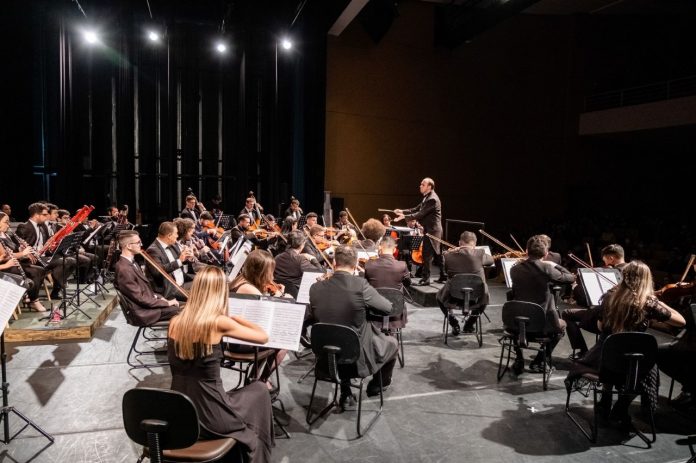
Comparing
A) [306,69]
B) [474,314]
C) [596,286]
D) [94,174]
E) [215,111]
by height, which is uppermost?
[306,69]

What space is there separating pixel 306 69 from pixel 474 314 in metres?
8.89

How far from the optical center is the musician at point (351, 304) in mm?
3498

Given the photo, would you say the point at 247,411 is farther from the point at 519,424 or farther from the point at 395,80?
the point at 395,80

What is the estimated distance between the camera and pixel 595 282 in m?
4.51

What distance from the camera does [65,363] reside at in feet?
15.3

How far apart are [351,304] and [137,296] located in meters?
2.04

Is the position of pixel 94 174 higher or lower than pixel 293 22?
lower

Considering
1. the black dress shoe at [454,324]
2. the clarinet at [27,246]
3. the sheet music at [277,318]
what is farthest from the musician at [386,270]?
the clarinet at [27,246]

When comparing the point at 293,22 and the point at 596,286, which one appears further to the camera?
the point at 293,22

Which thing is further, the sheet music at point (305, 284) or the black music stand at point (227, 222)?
the black music stand at point (227, 222)

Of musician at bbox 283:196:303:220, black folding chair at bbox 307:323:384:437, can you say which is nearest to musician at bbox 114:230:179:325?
black folding chair at bbox 307:323:384:437

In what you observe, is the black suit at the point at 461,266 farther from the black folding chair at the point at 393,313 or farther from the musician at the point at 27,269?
the musician at the point at 27,269

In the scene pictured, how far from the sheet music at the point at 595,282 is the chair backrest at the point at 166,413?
12.3 feet

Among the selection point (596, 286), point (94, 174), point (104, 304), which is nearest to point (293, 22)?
point (94, 174)
